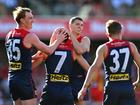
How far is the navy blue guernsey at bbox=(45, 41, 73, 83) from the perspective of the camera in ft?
42.5

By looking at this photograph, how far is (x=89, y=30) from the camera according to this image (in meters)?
26.0

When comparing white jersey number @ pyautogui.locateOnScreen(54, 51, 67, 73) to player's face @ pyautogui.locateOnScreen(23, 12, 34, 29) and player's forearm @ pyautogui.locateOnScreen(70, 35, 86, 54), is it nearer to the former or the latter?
player's forearm @ pyautogui.locateOnScreen(70, 35, 86, 54)

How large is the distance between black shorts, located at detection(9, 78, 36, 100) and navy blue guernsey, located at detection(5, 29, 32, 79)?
0.11m

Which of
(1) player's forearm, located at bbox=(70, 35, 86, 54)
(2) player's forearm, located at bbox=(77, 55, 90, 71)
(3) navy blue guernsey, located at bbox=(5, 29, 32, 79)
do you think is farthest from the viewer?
(2) player's forearm, located at bbox=(77, 55, 90, 71)

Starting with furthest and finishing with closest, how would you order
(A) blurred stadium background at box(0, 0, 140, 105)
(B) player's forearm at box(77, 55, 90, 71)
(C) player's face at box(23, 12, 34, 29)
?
(A) blurred stadium background at box(0, 0, 140, 105), (B) player's forearm at box(77, 55, 90, 71), (C) player's face at box(23, 12, 34, 29)

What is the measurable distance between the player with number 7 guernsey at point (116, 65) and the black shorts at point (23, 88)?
0.87 meters


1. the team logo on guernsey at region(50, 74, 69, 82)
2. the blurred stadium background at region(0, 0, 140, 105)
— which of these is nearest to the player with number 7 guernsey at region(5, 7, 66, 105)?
the team logo on guernsey at region(50, 74, 69, 82)

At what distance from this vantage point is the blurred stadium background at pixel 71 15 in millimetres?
25750

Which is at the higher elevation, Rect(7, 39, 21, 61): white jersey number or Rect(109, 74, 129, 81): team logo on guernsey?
Rect(7, 39, 21, 61): white jersey number

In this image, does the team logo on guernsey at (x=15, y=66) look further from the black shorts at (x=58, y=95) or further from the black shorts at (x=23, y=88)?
the black shorts at (x=58, y=95)

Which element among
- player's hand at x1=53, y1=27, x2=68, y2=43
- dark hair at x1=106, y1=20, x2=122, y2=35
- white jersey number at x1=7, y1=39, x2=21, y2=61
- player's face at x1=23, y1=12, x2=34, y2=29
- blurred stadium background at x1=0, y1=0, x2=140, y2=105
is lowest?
blurred stadium background at x1=0, y1=0, x2=140, y2=105

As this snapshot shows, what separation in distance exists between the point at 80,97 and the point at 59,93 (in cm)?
39

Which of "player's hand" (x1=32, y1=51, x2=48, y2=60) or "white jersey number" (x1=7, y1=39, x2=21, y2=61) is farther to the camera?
"player's hand" (x1=32, y1=51, x2=48, y2=60)

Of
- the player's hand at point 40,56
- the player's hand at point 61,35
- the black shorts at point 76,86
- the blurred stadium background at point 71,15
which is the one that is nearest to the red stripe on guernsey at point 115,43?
the player's hand at point 61,35
